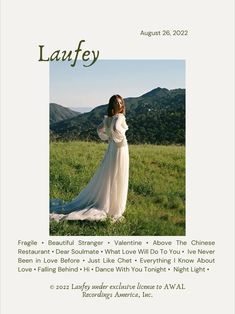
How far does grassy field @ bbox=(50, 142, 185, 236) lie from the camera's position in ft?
27.2

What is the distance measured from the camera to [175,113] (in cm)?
1141

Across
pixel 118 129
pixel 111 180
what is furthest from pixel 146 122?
pixel 118 129

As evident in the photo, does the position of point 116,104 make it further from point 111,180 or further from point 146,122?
point 146,122

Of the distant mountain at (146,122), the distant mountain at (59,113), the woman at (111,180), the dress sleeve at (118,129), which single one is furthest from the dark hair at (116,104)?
the distant mountain at (146,122)

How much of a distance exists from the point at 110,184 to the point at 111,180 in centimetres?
6

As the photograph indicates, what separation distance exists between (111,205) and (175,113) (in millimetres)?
3493

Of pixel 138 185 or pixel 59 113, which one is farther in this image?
pixel 59 113

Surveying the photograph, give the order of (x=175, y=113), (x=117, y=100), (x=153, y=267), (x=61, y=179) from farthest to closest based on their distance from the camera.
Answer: (x=175, y=113) < (x=61, y=179) < (x=117, y=100) < (x=153, y=267)

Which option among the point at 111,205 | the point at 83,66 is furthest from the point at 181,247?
the point at 83,66

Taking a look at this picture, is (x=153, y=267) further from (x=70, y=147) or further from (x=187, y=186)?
(x=70, y=147)

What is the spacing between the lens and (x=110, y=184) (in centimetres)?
860

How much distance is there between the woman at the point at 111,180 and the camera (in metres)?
8.40

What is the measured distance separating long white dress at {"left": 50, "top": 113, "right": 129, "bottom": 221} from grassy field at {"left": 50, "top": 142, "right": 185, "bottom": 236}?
166 millimetres

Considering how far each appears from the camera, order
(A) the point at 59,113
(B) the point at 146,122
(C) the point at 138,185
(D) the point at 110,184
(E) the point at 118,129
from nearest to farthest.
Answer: (E) the point at 118,129
(D) the point at 110,184
(C) the point at 138,185
(A) the point at 59,113
(B) the point at 146,122
